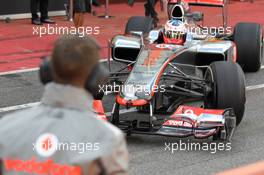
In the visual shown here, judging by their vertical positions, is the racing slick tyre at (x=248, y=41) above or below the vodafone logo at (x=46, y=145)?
below

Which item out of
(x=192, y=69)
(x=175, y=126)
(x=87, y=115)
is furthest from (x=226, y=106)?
(x=87, y=115)

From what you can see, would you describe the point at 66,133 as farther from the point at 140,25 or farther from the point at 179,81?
the point at 140,25

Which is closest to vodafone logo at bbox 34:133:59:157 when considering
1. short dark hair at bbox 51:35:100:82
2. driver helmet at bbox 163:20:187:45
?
short dark hair at bbox 51:35:100:82

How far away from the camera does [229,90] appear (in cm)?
705

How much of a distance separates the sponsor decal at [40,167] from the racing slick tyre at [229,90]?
4.69 meters

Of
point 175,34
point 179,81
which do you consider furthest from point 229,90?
point 175,34

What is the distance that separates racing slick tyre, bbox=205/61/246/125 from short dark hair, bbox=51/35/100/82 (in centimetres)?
459

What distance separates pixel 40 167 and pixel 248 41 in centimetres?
763

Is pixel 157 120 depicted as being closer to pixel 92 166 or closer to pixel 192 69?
pixel 192 69

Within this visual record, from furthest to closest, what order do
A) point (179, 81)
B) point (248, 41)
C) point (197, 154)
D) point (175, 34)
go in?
point (248, 41) → point (175, 34) → point (179, 81) → point (197, 154)

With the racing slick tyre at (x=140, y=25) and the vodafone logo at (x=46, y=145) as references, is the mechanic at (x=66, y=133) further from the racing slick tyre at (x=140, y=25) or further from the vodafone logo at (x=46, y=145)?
the racing slick tyre at (x=140, y=25)

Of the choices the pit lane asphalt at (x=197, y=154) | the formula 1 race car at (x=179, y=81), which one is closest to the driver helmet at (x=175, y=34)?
the formula 1 race car at (x=179, y=81)

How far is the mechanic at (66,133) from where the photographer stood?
2.51 meters

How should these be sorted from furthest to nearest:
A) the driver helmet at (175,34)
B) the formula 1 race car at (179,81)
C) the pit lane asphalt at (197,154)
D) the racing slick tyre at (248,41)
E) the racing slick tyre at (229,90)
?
the racing slick tyre at (248,41), the driver helmet at (175,34), the racing slick tyre at (229,90), the formula 1 race car at (179,81), the pit lane asphalt at (197,154)
